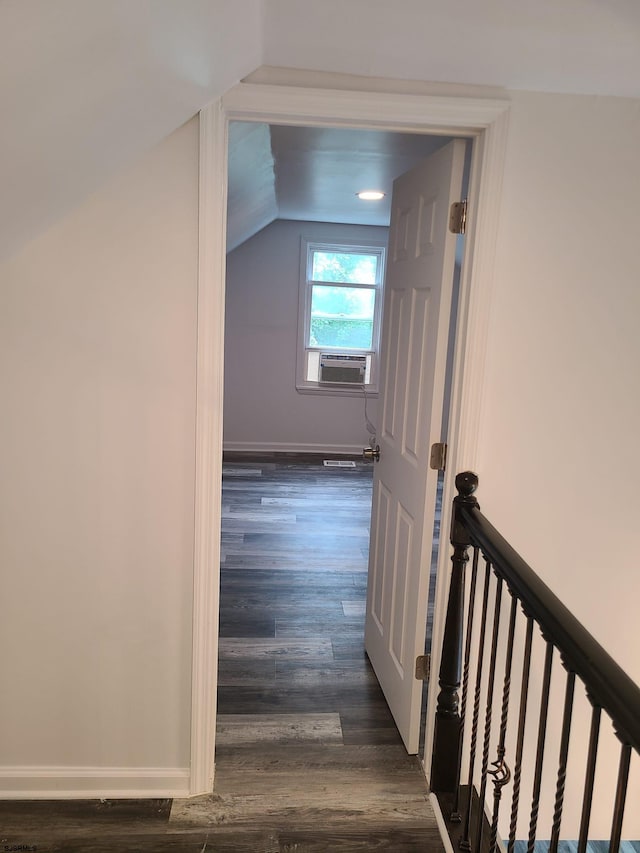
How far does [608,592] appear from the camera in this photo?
7.00ft

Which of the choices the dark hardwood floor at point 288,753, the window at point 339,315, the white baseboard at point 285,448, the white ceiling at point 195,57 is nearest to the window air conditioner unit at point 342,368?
the window at point 339,315

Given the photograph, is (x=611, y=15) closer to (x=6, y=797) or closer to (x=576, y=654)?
(x=576, y=654)

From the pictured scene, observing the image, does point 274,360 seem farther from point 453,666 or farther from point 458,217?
point 453,666

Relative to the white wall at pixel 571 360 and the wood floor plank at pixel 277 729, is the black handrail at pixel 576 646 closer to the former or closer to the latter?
the white wall at pixel 571 360

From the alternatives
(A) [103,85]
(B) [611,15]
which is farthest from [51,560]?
(B) [611,15]

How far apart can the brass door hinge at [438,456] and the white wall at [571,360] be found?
139 millimetres

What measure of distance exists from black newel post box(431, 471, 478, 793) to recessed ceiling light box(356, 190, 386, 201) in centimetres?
279

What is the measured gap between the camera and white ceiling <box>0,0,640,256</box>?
3.32 feet

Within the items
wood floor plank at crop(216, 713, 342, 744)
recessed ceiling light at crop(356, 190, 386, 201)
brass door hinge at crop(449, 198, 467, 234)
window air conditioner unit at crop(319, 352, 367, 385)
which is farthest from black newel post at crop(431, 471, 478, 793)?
window air conditioner unit at crop(319, 352, 367, 385)

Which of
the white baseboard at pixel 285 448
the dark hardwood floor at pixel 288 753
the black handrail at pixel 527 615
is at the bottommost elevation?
the dark hardwood floor at pixel 288 753

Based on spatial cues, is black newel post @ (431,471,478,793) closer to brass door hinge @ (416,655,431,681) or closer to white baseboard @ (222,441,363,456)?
brass door hinge @ (416,655,431,681)

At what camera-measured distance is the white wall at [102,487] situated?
1.85 meters

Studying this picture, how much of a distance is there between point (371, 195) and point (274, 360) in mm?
2373

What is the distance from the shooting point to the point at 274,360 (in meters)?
6.40
